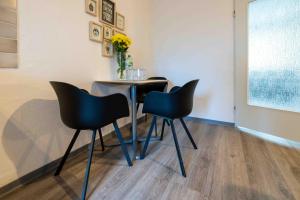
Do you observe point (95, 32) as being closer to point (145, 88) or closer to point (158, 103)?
point (145, 88)

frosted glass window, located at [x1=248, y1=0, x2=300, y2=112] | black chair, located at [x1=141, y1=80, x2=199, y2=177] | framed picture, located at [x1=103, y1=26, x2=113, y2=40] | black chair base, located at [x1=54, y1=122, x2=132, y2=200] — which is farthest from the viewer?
framed picture, located at [x1=103, y1=26, x2=113, y2=40]

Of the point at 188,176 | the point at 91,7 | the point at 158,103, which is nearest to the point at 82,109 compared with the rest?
the point at 158,103

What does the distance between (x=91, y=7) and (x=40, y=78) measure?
1.02 meters

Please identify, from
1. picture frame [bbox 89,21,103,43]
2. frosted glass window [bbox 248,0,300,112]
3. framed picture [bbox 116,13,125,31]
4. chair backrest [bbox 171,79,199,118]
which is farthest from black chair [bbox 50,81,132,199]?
frosted glass window [bbox 248,0,300,112]

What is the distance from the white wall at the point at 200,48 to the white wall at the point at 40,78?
1.74 meters

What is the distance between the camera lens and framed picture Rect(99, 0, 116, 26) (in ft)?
6.76

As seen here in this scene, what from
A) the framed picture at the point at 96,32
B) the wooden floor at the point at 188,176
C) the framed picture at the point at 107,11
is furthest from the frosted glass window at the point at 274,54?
the framed picture at the point at 96,32

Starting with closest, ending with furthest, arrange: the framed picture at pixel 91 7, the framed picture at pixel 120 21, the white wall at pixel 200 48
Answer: the framed picture at pixel 91 7 < the framed picture at pixel 120 21 < the white wall at pixel 200 48

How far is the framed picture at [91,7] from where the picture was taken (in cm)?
185

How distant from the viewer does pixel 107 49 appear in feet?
7.20

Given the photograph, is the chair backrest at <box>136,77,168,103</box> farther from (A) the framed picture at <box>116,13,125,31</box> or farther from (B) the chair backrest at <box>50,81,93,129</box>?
(B) the chair backrest at <box>50,81,93,129</box>

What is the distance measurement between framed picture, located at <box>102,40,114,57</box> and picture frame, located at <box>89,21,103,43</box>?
0.28 feet

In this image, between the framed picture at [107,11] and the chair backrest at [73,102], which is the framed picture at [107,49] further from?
the chair backrest at [73,102]

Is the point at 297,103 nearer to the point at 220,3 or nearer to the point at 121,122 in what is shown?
the point at 220,3
